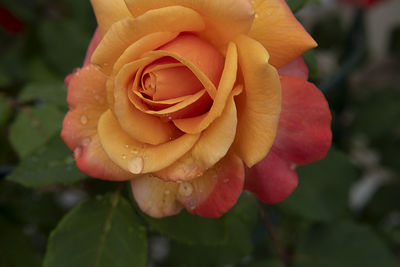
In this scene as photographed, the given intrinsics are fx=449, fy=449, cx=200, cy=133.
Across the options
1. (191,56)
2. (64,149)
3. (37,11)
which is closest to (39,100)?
(64,149)

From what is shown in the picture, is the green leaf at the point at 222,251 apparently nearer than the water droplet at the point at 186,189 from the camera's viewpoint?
No

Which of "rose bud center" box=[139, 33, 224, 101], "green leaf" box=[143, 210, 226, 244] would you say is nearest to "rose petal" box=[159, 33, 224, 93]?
"rose bud center" box=[139, 33, 224, 101]

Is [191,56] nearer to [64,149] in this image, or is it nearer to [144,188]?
[144,188]

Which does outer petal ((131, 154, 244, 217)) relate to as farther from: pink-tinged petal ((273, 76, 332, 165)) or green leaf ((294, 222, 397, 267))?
green leaf ((294, 222, 397, 267))

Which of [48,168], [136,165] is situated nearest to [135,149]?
[136,165]

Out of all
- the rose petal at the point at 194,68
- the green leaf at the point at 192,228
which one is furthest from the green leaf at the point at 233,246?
the rose petal at the point at 194,68

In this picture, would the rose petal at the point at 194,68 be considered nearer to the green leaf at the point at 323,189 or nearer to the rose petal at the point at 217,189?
the rose petal at the point at 217,189
